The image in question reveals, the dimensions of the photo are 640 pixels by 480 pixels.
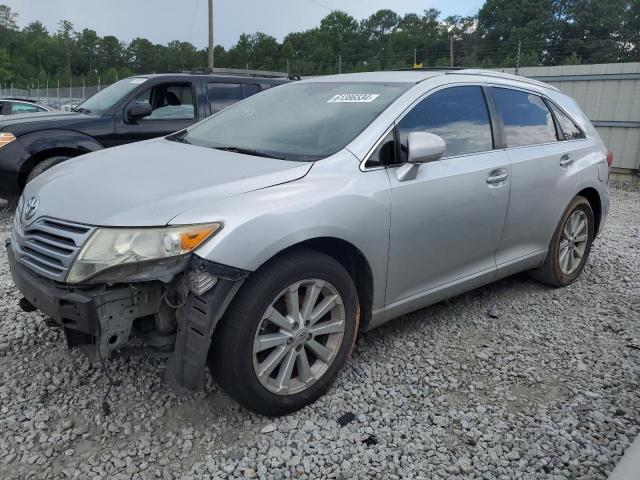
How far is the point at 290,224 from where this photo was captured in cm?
253

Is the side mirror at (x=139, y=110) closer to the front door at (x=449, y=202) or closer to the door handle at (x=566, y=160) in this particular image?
the front door at (x=449, y=202)

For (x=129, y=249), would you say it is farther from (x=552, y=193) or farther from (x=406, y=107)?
(x=552, y=193)

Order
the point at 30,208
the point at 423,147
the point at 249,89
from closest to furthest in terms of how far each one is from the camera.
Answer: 1. the point at 30,208
2. the point at 423,147
3. the point at 249,89

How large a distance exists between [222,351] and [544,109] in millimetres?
3261

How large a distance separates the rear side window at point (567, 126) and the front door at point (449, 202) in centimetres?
100

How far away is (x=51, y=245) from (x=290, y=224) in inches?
42.9

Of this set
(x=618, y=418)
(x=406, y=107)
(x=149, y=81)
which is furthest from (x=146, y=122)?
(x=618, y=418)

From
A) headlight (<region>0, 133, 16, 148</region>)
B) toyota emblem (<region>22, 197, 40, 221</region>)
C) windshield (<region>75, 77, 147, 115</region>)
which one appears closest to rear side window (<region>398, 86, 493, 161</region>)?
toyota emblem (<region>22, 197, 40, 221</region>)

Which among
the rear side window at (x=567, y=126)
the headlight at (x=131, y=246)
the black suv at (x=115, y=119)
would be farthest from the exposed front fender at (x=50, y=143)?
the rear side window at (x=567, y=126)

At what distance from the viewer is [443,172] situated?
10.7 feet

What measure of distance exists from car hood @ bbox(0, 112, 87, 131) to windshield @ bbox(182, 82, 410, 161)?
3.41 meters

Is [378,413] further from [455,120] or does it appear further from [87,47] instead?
[87,47]

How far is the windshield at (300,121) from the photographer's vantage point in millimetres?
3057

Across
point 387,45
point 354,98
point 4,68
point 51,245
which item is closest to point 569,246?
point 354,98
